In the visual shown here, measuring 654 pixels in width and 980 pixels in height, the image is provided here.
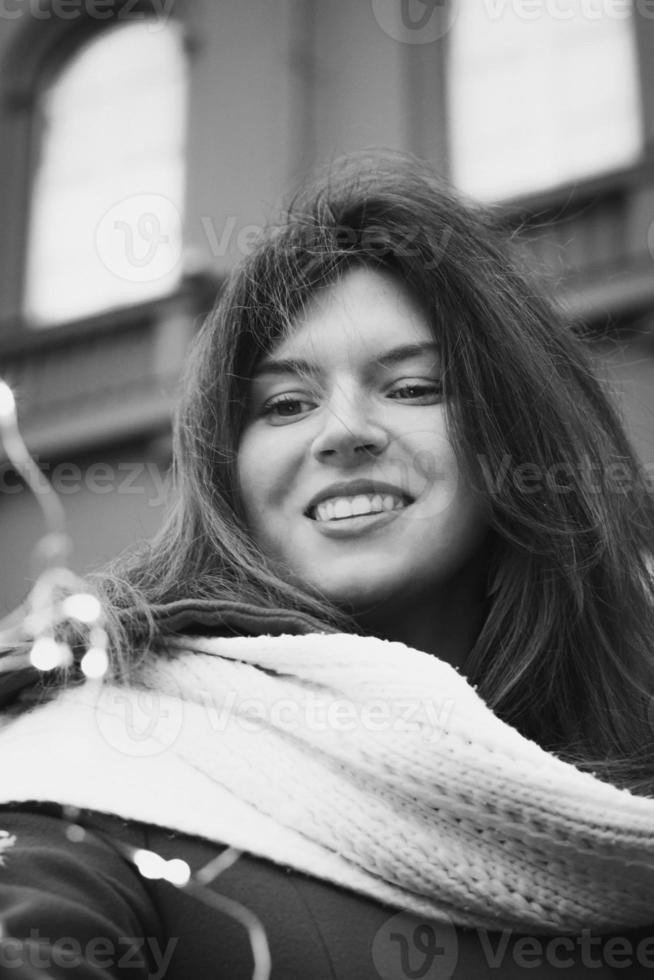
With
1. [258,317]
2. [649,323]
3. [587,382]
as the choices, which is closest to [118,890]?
[258,317]

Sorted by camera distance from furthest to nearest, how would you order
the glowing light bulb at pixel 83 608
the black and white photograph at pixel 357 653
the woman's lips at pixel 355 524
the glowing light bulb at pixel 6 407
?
the woman's lips at pixel 355 524 → the glowing light bulb at pixel 83 608 → the black and white photograph at pixel 357 653 → the glowing light bulb at pixel 6 407

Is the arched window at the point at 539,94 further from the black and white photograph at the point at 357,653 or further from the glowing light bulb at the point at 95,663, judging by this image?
the glowing light bulb at the point at 95,663

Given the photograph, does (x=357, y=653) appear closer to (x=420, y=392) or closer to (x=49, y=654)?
(x=49, y=654)

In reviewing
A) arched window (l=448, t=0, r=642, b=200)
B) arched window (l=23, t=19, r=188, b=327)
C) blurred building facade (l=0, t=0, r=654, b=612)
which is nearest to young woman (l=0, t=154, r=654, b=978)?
blurred building facade (l=0, t=0, r=654, b=612)

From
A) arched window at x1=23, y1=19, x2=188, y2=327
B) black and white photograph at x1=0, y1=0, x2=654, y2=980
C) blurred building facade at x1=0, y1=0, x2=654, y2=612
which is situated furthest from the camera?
arched window at x1=23, y1=19, x2=188, y2=327

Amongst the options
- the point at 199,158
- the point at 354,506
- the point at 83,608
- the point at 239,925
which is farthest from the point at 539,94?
the point at 239,925

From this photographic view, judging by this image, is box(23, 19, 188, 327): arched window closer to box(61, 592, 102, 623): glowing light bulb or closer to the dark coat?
box(61, 592, 102, 623): glowing light bulb

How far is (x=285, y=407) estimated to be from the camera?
3.44 ft

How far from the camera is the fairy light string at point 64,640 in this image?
633 millimetres

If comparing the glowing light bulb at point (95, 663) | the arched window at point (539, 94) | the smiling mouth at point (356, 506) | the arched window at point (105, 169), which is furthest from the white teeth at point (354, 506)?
the arched window at point (105, 169)

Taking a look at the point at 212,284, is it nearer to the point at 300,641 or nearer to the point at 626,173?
the point at 626,173

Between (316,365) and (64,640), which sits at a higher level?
(316,365)

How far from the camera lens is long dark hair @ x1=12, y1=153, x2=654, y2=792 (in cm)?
101

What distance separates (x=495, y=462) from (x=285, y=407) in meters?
0.18
